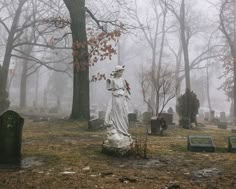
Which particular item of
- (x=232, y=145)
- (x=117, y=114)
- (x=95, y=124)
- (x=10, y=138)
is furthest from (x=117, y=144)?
(x=95, y=124)

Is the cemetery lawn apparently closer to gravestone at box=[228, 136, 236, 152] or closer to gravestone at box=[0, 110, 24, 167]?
gravestone at box=[228, 136, 236, 152]

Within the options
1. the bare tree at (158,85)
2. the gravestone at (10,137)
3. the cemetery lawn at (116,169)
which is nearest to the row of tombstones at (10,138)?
the gravestone at (10,137)

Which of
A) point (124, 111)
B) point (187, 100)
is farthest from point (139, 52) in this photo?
point (124, 111)

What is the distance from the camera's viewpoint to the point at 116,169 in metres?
7.02

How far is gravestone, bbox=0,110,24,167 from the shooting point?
7.59m

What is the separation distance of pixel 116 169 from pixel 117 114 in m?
1.87

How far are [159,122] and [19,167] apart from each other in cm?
740

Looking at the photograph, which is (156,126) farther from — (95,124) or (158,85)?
(158,85)

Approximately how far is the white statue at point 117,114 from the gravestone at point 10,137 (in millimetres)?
2141

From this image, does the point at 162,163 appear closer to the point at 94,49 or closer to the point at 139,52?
the point at 94,49

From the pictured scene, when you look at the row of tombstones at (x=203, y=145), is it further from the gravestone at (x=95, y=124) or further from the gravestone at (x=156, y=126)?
the gravestone at (x=95, y=124)

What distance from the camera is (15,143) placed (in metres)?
7.68

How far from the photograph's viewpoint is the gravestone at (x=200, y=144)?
31.4ft

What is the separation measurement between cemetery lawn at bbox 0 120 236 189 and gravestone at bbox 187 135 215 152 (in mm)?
263
